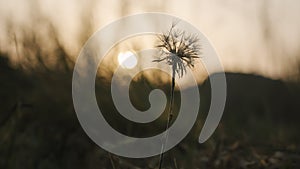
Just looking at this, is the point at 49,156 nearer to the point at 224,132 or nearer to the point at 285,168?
the point at 224,132

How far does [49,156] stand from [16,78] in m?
0.22

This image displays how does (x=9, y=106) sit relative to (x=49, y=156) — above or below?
above

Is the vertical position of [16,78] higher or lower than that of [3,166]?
higher

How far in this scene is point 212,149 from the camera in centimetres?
133

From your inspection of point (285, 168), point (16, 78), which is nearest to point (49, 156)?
point (16, 78)

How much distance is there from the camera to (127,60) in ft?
4.50

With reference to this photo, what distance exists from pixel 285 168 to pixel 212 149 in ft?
0.70

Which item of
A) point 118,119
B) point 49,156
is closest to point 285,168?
point 118,119

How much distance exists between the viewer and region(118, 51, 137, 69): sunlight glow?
1338mm

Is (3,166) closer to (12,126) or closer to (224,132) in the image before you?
(12,126)

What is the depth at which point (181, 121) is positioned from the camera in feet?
4.24

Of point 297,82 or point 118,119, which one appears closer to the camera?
point 118,119

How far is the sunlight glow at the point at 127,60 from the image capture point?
4.39 feet


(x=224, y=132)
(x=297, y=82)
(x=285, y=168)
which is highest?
(x=297, y=82)
